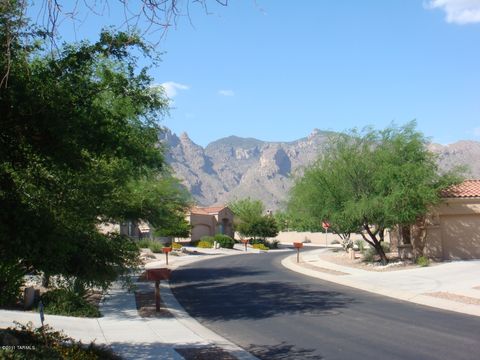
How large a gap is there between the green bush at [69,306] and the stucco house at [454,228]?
2107cm

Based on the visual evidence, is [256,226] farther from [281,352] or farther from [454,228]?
[281,352]

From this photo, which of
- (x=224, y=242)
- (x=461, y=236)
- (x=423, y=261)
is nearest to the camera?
(x=423, y=261)

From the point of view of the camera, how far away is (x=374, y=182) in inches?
1099

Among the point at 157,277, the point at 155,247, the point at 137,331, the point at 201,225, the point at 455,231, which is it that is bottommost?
the point at 137,331

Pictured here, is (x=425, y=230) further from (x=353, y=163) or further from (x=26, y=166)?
(x=26, y=166)

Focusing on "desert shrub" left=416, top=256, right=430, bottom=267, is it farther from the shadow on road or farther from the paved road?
the shadow on road

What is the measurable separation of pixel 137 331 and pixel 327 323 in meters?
4.57

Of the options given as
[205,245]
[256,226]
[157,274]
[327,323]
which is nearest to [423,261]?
[327,323]

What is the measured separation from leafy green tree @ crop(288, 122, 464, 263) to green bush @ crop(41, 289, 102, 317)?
16.0m

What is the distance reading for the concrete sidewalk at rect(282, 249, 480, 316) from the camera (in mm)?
16875

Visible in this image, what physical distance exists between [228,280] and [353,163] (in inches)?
359

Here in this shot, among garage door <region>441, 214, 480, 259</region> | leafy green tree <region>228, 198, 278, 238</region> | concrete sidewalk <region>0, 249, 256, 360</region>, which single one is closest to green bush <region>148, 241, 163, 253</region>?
leafy green tree <region>228, 198, 278, 238</region>

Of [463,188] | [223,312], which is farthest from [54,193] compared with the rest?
[463,188]

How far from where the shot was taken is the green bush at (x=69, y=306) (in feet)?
46.6
